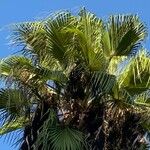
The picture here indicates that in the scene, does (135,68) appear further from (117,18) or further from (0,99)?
(0,99)

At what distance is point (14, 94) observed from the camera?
1386 centimetres

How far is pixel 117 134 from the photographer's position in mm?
13672

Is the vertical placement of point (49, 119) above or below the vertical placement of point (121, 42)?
below

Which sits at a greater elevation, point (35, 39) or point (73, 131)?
point (35, 39)

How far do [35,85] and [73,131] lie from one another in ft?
3.65

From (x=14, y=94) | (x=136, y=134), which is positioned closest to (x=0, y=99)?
(x=14, y=94)

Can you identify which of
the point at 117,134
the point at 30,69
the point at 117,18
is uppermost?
the point at 117,18

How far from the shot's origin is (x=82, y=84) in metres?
13.8

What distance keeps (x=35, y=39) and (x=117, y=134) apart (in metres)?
2.20

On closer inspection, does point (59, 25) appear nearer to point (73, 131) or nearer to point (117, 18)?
point (117, 18)

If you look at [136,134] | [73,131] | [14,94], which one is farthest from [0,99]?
[136,134]

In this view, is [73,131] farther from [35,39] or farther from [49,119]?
[35,39]

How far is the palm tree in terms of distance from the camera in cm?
1350

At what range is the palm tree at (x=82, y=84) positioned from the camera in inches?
531
